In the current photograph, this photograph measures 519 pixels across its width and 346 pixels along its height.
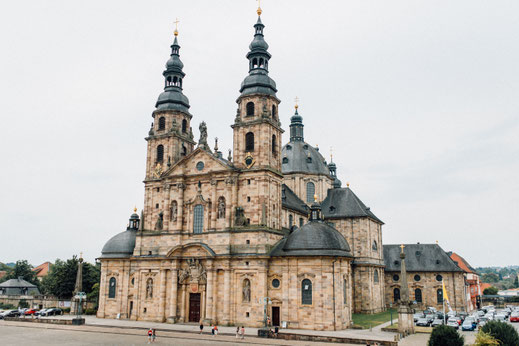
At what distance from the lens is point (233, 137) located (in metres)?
51.6

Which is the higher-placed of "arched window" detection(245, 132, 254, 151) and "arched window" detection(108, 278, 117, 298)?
"arched window" detection(245, 132, 254, 151)

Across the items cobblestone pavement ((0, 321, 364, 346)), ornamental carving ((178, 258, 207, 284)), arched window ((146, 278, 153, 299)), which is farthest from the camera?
arched window ((146, 278, 153, 299))

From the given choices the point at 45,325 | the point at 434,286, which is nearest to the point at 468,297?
the point at 434,286

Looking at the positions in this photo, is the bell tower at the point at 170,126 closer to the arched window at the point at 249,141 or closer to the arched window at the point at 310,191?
the arched window at the point at 249,141

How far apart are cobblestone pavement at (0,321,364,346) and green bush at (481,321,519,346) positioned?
1286 cm

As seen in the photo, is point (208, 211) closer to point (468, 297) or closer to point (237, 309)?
point (237, 309)

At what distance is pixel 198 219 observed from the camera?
2000 inches

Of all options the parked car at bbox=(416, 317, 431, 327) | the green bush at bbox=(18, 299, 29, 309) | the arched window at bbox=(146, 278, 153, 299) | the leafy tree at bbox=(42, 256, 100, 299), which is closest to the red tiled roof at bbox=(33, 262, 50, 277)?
the green bush at bbox=(18, 299, 29, 309)

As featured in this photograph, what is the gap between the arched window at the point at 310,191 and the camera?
68625 millimetres

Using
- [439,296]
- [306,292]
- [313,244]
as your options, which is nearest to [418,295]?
[439,296]

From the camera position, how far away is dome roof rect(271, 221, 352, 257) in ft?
147

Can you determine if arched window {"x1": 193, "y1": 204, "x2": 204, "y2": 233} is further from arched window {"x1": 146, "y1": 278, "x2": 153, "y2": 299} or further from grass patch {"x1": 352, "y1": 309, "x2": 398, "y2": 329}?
grass patch {"x1": 352, "y1": 309, "x2": 398, "y2": 329}

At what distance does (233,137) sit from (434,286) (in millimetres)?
39818

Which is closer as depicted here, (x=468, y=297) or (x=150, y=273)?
(x=150, y=273)
